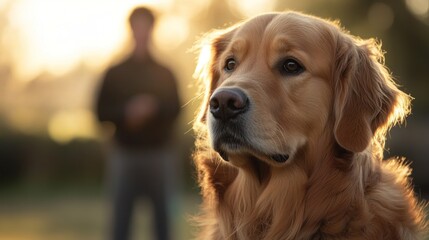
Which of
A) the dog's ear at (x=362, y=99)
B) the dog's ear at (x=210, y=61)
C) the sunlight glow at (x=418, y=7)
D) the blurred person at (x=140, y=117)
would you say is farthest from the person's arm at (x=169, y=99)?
the sunlight glow at (x=418, y=7)

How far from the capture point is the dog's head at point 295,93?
14.1 feet

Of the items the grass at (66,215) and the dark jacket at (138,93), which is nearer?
Result: the dark jacket at (138,93)

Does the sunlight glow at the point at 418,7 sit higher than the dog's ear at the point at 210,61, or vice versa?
the dog's ear at the point at 210,61

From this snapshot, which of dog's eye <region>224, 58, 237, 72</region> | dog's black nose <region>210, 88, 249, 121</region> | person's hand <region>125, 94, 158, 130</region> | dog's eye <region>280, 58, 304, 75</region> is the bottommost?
person's hand <region>125, 94, 158, 130</region>

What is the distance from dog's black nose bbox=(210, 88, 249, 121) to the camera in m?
4.18

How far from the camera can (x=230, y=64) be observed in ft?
15.9

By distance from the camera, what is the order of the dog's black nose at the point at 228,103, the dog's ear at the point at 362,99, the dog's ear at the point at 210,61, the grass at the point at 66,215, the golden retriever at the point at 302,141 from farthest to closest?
the grass at the point at 66,215, the dog's ear at the point at 210,61, the dog's ear at the point at 362,99, the golden retriever at the point at 302,141, the dog's black nose at the point at 228,103

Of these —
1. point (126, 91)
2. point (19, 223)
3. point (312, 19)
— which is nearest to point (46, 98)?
point (19, 223)

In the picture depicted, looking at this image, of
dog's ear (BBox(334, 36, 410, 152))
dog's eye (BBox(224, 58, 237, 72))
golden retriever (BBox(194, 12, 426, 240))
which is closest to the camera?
golden retriever (BBox(194, 12, 426, 240))

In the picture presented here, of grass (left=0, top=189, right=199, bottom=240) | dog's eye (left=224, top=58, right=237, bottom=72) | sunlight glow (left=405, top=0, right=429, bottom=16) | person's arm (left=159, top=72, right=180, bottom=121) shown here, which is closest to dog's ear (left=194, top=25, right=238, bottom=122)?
dog's eye (left=224, top=58, right=237, bottom=72)

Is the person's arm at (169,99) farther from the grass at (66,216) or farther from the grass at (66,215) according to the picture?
the grass at (66,216)

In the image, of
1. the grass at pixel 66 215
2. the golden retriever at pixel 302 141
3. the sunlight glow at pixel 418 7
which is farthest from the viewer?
the sunlight glow at pixel 418 7

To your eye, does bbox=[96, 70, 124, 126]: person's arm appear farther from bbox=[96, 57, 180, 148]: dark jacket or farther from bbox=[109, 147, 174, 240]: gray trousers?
bbox=[109, 147, 174, 240]: gray trousers

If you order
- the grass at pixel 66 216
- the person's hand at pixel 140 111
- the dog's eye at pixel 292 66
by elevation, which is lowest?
the grass at pixel 66 216
